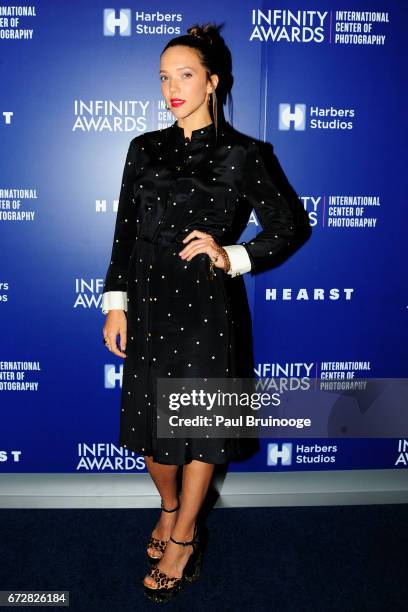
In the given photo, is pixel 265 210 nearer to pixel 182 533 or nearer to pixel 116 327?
pixel 116 327

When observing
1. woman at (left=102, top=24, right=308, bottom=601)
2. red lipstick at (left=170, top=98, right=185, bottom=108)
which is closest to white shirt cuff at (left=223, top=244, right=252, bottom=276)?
woman at (left=102, top=24, right=308, bottom=601)

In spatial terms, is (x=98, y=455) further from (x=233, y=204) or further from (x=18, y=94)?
(x=18, y=94)

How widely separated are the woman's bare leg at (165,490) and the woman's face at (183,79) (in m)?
1.19

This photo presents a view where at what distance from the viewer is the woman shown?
1770 mm

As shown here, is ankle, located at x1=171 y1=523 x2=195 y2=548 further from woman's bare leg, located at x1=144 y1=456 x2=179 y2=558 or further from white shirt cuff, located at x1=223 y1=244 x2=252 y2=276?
white shirt cuff, located at x1=223 y1=244 x2=252 y2=276

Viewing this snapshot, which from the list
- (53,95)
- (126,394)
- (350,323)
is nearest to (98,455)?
(126,394)

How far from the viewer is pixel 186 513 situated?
6.33 feet

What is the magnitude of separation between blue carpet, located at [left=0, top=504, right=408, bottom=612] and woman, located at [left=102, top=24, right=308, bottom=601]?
19 cm

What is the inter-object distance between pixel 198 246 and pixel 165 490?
3.01 ft

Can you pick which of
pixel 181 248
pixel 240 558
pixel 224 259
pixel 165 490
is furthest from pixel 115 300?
pixel 240 558

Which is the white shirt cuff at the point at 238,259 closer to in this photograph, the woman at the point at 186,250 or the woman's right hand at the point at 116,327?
the woman at the point at 186,250

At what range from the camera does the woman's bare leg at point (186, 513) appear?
1.90 meters

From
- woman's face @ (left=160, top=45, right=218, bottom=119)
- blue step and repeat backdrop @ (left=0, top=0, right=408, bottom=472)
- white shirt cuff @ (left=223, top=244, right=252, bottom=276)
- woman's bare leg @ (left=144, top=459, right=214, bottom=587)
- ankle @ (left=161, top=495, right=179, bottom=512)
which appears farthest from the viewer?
blue step and repeat backdrop @ (left=0, top=0, right=408, bottom=472)

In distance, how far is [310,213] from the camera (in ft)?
8.24
